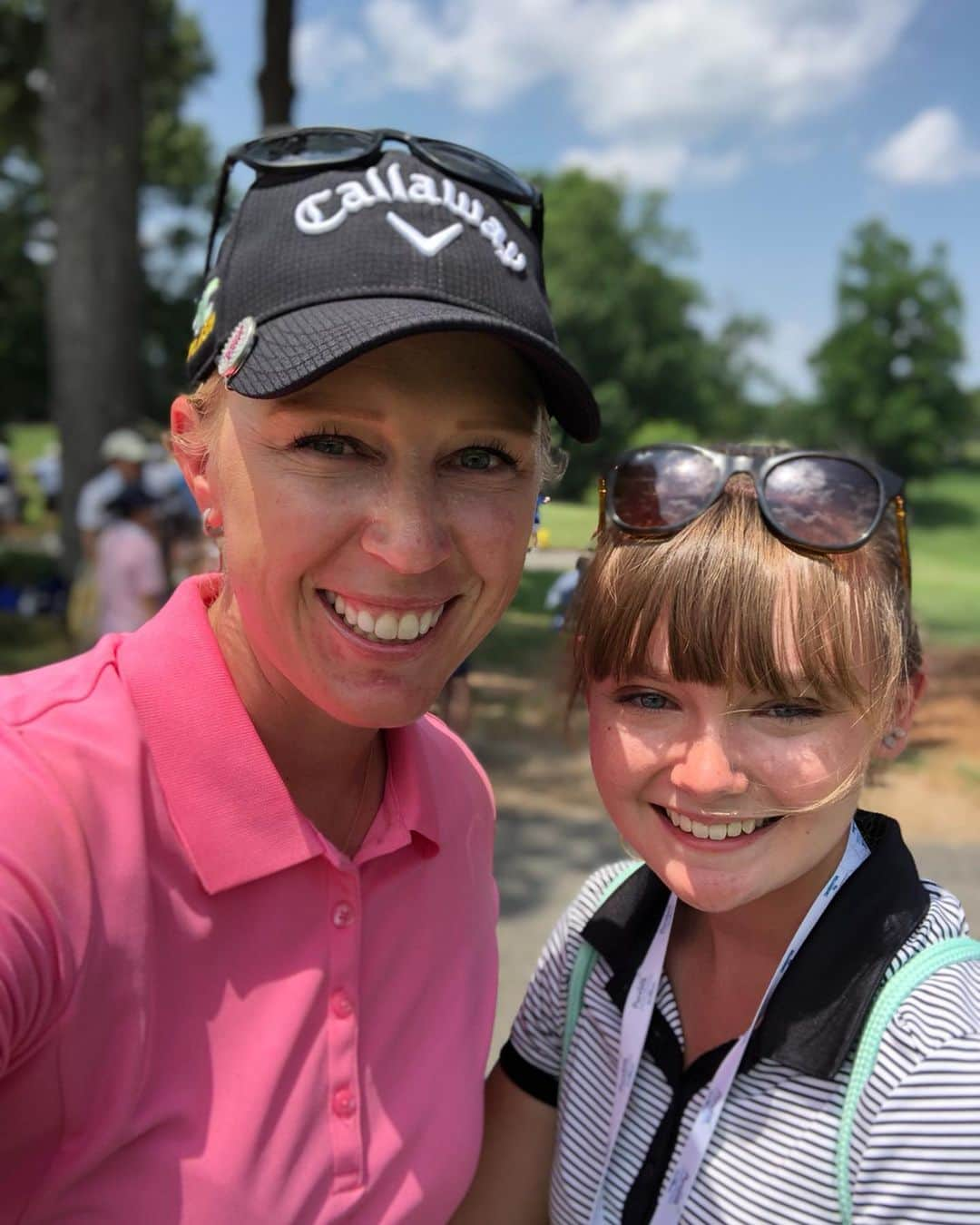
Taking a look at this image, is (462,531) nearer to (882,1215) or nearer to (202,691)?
(202,691)

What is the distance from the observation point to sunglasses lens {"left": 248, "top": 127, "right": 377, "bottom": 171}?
52.6 inches

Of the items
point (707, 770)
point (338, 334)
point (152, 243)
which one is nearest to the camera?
point (338, 334)

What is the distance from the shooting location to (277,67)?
29.5ft

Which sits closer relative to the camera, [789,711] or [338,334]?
[338,334]

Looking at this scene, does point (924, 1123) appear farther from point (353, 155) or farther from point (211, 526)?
point (353, 155)

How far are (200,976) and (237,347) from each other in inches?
29.1

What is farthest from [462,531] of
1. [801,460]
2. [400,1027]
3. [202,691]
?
[400,1027]

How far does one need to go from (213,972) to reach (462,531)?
0.60 metres

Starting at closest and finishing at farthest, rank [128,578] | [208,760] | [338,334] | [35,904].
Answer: [35,904]
[338,334]
[208,760]
[128,578]

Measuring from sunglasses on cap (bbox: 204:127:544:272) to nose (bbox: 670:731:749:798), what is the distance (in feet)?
2.59

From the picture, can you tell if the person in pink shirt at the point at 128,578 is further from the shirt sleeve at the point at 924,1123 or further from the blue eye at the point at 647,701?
the shirt sleeve at the point at 924,1123

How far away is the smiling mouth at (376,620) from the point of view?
4.26ft

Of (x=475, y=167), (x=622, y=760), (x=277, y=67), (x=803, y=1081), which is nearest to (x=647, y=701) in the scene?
(x=622, y=760)

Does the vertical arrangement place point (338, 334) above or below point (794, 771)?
above
